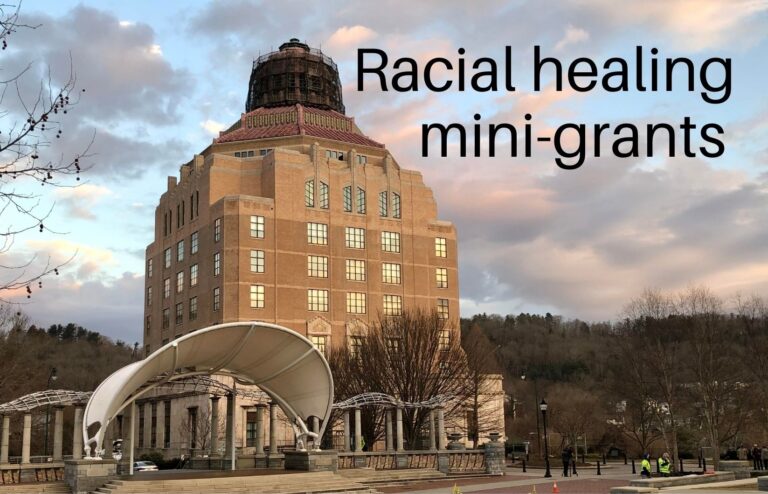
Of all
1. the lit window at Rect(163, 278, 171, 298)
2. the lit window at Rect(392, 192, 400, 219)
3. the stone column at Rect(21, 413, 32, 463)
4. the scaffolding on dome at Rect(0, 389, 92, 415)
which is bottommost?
the stone column at Rect(21, 413, 32, 463)

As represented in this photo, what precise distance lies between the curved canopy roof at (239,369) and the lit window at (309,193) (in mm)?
40434

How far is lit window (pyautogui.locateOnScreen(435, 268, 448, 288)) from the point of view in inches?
3360

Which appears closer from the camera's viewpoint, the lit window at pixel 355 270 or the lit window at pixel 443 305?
the lit window at pixel 355 270

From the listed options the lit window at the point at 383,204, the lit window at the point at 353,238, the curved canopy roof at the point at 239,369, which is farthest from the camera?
the lit window at the point at 383,204

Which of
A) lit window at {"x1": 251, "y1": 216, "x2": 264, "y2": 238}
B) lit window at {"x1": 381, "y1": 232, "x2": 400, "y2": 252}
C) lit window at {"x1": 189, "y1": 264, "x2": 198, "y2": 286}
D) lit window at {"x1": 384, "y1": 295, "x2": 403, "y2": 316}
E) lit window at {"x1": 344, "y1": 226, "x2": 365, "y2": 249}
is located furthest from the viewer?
lit window at {"x1": 381, "y1": 232, "x2": 400, "y2": 252}

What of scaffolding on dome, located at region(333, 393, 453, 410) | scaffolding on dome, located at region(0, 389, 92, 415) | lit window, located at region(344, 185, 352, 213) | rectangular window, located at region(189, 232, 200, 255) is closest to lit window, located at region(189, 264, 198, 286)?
rectangular window, located at region(189, 232, 200, 255)

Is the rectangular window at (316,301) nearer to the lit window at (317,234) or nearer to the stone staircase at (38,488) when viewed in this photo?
the lit window at (317,234)

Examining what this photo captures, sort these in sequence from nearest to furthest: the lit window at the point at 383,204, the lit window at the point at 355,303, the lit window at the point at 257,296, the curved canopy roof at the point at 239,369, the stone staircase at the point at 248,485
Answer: the stone staircase at the point at 248,485, the curved canopy roof at the point at 239,369, the lit window at the point at 257,296, the lit window at the point at 355,303, the lit window at the point at 383,204

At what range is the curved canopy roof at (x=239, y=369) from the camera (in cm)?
3300

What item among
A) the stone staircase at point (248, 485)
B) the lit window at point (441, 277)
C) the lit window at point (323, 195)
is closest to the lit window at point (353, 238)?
the lit window at point (323, 195)

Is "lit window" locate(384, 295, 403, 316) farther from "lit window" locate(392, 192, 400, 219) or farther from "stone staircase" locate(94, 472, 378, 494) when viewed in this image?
"stone staircase" locate(94, 472, 378, 494)

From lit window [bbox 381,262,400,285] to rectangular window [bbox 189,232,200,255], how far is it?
62.1ft

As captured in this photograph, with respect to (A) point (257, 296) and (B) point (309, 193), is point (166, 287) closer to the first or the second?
(A) point (257, 296)

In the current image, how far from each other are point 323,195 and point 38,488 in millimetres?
51968
